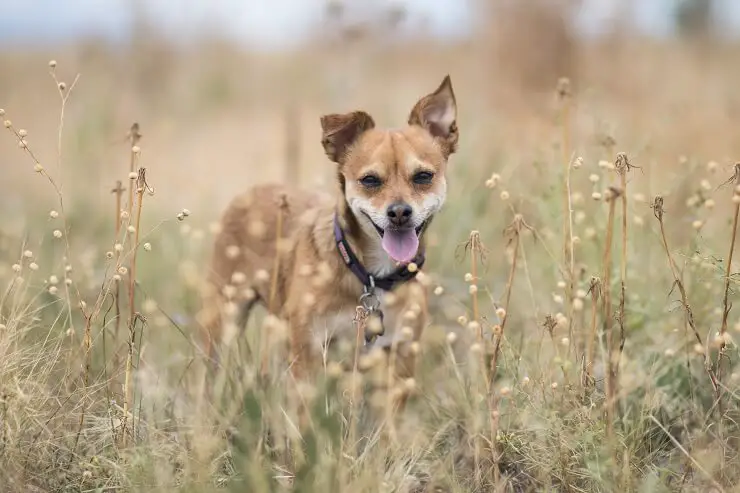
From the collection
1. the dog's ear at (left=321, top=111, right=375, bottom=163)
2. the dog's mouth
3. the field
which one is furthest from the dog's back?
the dog's mouth

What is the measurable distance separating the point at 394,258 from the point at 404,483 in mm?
1072

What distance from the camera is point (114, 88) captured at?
12711 mm

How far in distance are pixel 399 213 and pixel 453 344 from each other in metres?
1.37

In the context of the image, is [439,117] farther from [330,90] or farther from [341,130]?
[330,90]

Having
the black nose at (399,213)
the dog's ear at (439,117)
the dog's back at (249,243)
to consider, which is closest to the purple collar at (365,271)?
the black nose at (399,213)

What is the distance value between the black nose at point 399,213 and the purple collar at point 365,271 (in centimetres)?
24

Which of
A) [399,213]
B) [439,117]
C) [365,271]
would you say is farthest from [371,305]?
[439,117]

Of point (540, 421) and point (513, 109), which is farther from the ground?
point (513, 109)

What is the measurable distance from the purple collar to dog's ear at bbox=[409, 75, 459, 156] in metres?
0.64

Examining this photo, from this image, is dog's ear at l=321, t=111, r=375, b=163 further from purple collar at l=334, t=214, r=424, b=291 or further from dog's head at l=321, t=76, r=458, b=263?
purple collar at l=334, t=214, r=424, b=291

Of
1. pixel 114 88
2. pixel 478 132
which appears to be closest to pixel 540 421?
pixel 478 132

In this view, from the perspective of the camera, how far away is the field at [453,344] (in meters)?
2.76

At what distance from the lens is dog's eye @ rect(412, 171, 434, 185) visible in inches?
149

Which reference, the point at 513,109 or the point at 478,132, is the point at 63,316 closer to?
the point at 478,132
